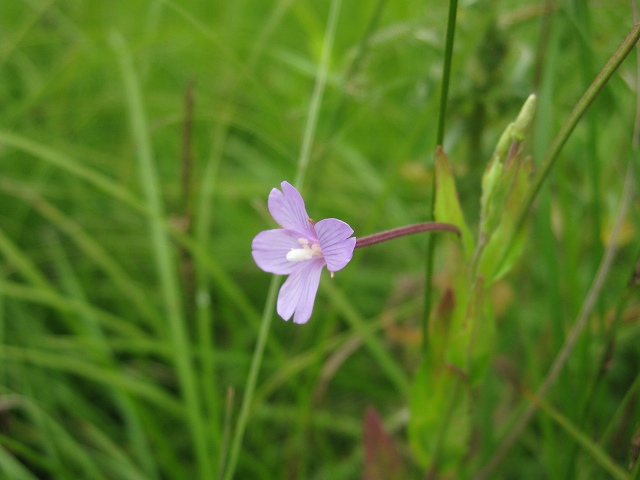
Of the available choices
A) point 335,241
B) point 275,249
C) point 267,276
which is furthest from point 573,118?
point 267,276

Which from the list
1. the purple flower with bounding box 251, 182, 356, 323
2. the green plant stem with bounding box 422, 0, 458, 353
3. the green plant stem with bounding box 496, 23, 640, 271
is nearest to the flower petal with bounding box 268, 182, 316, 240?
the purple flower with bounding box 251, 182, 356, 323

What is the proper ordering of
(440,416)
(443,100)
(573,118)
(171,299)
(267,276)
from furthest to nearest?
(267,276) → (171,299) → (440,416) → (443,100) → (573,118)

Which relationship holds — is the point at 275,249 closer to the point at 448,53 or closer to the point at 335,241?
the point at 335,241

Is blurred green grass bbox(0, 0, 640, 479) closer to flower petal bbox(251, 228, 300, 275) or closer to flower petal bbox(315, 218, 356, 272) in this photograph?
flower petal bbox(251, 228, 300, 275)

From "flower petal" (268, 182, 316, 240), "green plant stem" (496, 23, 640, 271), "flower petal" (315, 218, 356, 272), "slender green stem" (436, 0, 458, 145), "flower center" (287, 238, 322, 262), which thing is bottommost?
"flower petal" (315, 218, 356, 272)

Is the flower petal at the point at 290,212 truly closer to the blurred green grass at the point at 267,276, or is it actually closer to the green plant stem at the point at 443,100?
the green plant stem at the point at 443,100

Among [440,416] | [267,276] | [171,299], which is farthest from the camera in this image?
[267,276]
